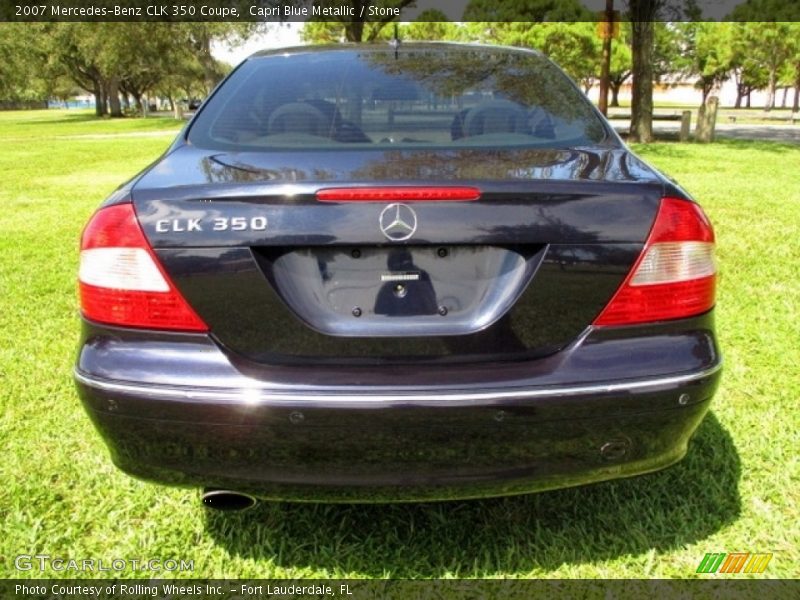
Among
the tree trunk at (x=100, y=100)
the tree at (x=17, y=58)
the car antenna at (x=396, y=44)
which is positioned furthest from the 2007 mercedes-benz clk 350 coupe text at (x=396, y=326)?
the tree trunk at (x=100, y=100)

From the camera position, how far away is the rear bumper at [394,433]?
5.82 ft

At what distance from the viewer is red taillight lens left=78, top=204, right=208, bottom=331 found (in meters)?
1.83

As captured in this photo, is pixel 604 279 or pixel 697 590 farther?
pixel 697 590

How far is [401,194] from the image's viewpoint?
1.75m

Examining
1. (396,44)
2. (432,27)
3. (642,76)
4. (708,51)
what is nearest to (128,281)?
(396,44)

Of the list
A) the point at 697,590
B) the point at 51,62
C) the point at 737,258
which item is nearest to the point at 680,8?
the point at 737,258

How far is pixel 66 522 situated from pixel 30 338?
209 cm

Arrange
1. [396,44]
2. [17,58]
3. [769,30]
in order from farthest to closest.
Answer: [769,30], [17,58], [396,44]

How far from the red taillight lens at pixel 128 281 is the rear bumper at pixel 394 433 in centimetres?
17

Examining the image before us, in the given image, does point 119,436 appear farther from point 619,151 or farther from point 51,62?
point 51,62

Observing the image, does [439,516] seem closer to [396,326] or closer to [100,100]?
[396,326]

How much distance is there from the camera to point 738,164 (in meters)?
12.6

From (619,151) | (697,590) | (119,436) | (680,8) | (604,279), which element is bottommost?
(697,590)

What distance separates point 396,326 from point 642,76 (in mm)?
16599
